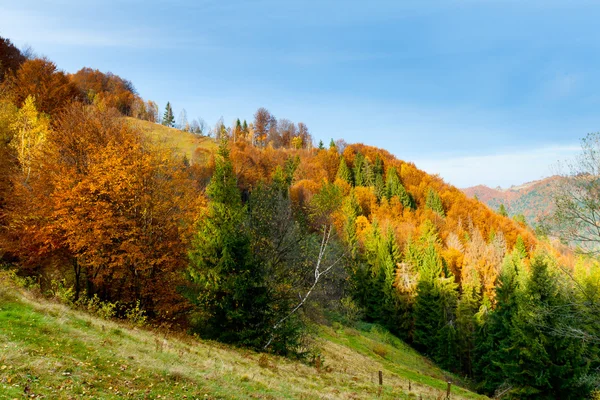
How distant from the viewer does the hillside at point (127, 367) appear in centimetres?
805

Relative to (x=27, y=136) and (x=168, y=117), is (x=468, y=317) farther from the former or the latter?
(x=168, y=117)

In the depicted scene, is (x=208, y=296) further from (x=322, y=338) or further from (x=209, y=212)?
(x=322, y=338)

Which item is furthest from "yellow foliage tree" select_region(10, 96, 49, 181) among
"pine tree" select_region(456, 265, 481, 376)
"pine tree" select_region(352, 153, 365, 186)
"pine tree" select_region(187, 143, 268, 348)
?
"pine tree" select_region(352, 153, 365, 186)

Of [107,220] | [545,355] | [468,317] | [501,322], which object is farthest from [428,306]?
[107,220]

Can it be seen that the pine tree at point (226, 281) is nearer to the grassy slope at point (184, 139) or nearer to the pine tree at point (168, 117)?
the grassy slope at point (184, 139)

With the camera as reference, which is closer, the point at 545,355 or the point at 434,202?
the point at 545,355

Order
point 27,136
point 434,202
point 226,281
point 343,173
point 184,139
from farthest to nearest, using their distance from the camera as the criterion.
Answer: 1. point 184,139
2. point 343,173
3. point 434,202
4. point 27,136
5. point 226,281

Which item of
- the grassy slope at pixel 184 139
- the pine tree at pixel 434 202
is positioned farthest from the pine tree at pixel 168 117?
the pine tree at pixel 434 202

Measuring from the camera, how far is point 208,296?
65.5 ft

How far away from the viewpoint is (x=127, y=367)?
10047 millimetres

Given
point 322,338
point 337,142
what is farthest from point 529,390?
point 337,142

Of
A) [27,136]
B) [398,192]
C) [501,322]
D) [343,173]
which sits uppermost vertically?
[343,173]

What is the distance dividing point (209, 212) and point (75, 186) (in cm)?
795

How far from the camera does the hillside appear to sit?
805cm
